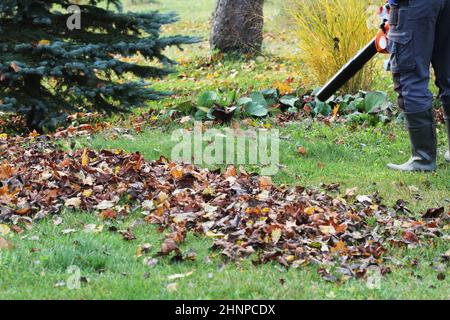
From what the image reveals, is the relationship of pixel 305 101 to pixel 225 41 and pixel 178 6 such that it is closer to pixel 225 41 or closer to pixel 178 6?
pixel 225 41

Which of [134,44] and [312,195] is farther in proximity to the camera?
[134,44]

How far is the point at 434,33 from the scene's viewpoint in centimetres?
576

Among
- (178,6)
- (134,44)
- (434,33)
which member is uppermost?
(434,33)

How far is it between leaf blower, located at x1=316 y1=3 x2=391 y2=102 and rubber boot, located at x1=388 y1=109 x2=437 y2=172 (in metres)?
0.66

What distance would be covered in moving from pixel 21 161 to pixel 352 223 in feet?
10.0

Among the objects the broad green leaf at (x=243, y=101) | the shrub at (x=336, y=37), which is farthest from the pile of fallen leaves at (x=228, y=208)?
the shrub at (x=336, y=37)

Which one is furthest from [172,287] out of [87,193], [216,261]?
[87,193]

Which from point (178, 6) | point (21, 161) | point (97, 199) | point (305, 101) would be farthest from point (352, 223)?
point (178, 6)

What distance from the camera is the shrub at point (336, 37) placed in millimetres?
8414

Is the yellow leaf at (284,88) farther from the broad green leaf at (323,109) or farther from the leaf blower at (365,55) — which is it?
the leaf blower at (365,55)

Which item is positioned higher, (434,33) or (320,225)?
(434,33)

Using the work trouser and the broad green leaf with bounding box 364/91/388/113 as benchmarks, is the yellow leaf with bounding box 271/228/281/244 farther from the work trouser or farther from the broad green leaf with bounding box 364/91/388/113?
the broad green leaf with bounding box 364/91/388/113

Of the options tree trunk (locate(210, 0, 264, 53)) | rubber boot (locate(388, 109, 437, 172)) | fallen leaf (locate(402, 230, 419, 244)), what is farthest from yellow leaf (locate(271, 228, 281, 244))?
tree trunk (locate(210, 0, 264, 53))

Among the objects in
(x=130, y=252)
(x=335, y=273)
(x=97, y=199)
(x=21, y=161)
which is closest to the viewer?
(x=335, y=273)
